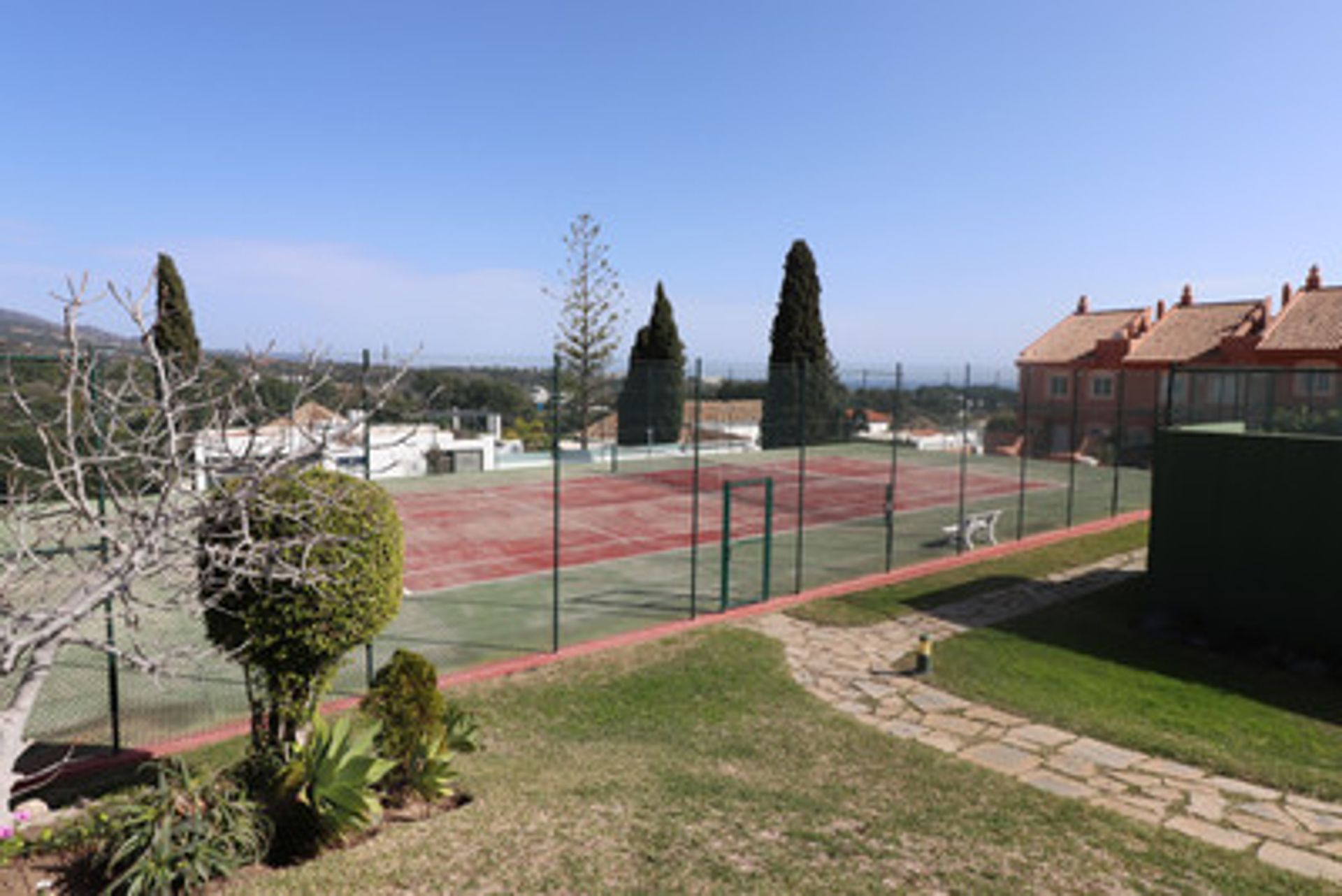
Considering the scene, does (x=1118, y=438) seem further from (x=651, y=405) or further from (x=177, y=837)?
(x=177, y=837)

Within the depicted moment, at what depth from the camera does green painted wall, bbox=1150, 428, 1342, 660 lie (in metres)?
10.4

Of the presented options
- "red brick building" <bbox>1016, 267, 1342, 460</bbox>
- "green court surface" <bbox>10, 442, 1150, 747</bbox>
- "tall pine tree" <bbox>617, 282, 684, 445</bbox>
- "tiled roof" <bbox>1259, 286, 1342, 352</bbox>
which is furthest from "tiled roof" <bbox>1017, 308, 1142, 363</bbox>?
"tall pine tree" <bbox>617, 282, 684, 445</bbox>

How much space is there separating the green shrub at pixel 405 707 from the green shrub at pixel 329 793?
0.56m

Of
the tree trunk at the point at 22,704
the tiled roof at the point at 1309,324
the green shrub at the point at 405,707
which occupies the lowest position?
the green shrub at the point at 405,707

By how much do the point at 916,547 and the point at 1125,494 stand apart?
10107mm

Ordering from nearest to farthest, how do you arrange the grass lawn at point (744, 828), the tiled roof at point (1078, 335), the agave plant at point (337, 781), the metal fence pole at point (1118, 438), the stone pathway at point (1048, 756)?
→ the grass lawn at point (744, 828), the agave plant at point (337, 781), the stone pathway at point (1048, 756), the metal fence pole at point (1118, 438), the tiled roof at point (1078, 335)

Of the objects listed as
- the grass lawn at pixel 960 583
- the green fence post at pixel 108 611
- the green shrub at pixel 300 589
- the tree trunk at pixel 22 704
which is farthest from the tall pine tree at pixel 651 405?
the tree trunk at pixel 22 704

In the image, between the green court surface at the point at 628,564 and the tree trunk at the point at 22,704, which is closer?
the tree trunk at the point at 22,704

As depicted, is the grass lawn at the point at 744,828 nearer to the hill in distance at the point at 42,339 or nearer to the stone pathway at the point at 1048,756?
the stone pathway at the point at 1048,756

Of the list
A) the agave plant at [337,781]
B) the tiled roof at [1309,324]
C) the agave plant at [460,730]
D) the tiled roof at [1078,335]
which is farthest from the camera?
the tiled roof at [1078,335]

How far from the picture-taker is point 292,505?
487 centimetres

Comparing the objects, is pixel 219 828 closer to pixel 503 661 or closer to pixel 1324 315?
pixel 503 661

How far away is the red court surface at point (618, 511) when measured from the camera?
55.3ft

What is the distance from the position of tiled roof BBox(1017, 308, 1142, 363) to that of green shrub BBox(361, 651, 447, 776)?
149 feet
